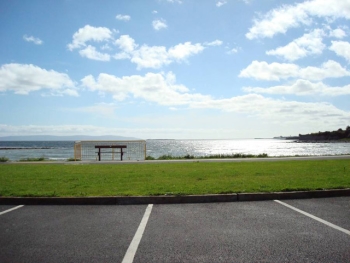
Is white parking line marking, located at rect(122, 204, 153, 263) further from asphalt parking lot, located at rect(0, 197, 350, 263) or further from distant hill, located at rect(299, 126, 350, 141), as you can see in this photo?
distant hill, located at rect(299, 126, 350, 141)

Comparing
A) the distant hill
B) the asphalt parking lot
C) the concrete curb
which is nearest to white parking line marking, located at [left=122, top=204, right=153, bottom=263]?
the asphalt parking lot

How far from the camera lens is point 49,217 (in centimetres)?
566

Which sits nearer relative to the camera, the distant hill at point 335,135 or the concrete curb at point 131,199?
the concrete curb at point 131,199

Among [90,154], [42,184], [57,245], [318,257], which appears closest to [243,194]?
[318,257]

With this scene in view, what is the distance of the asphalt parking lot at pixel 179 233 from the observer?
3711mm

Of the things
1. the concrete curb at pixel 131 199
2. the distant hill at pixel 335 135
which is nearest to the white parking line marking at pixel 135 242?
the concrete curb at pixel 131 199

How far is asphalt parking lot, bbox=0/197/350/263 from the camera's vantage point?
371 centimetres

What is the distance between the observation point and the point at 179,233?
15.0 feet

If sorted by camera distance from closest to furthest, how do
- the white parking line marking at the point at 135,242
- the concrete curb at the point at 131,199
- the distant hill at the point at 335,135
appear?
1. the white parking line marking at the point at 135,242
2. the concrete curb at the point at 131,199
3. the distant hill at the point at 335,135

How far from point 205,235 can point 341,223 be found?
274 centimetres

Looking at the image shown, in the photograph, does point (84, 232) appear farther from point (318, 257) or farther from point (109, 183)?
point (109, 183)

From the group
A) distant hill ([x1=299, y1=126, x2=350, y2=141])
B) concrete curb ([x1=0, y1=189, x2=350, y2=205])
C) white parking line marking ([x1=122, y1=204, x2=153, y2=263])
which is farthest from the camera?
distant hill ([x1=299, y1=126, x2=350, y2=141])

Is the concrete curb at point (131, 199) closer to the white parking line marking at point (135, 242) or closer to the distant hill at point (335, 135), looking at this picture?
the white parking line marking at point (135, 242)

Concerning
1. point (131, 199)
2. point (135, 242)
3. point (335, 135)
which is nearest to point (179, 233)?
point (135, 242)
